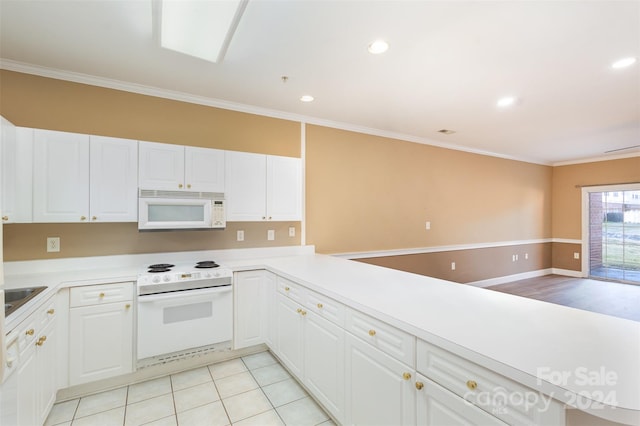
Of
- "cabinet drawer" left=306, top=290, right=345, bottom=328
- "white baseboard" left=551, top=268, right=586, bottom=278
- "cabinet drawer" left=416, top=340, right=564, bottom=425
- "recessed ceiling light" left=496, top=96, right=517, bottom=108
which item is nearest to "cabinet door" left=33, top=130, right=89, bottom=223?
"cabinet drawer" left=306, top=290, right=345, bottom=328

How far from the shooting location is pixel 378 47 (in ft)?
7.18

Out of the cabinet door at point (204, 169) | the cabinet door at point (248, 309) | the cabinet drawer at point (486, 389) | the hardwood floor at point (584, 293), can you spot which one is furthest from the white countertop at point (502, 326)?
the hardwood floor at point (584, 293)

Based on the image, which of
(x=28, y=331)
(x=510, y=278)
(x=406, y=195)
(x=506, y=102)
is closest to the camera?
(x=28, y=331)

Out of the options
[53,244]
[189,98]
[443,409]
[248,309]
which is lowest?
[248,309]

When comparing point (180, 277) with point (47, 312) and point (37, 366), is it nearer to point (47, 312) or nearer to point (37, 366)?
point (47, 312)

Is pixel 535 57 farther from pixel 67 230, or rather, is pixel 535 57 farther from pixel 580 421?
pixel 67 230

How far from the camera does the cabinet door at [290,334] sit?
7.52 feet

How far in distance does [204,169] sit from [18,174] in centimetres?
129

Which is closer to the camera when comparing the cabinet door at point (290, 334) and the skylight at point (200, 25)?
the skylight at point (200, 25)

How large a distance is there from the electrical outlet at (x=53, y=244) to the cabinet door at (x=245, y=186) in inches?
55.6

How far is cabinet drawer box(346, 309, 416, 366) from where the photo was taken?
135 cm

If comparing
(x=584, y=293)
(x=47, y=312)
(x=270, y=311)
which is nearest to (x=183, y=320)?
(x=270, y=311)

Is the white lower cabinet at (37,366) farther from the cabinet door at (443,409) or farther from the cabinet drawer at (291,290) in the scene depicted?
the cabinet door at (443,409)

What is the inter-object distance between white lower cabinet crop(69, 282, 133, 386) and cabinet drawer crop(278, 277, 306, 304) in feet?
3.87
